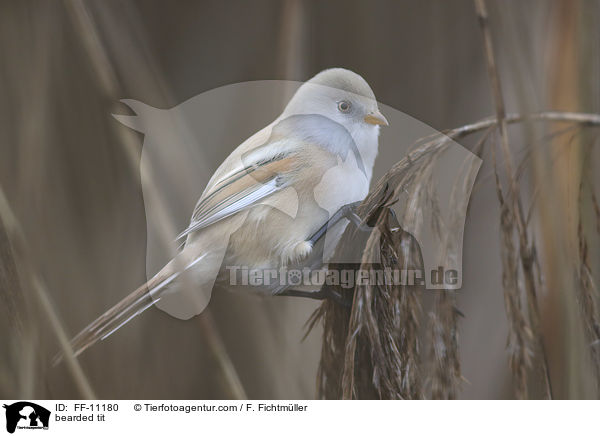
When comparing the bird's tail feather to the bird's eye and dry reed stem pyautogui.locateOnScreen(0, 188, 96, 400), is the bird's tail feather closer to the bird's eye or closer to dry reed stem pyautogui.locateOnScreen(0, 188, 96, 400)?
dry reed stem pyautogui.locateOnScreen(0, 188, 96, 400)

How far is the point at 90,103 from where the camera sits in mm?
1068

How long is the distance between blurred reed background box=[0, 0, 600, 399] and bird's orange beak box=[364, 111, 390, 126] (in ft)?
0.15

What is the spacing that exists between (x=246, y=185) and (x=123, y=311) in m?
0.35

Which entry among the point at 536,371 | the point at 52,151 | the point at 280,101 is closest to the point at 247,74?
the point at 280,101

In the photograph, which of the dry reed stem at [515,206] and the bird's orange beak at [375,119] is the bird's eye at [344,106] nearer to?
the bird's orange beak at [375,119]

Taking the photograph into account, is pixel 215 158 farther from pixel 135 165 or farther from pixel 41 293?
pixel 41 293

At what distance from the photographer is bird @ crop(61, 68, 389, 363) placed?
0.97 meters

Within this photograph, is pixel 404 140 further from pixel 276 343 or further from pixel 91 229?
pixel 91 229

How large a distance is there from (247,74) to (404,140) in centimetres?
34

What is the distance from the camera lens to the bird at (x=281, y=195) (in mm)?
968

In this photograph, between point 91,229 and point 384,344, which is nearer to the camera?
point 384,344

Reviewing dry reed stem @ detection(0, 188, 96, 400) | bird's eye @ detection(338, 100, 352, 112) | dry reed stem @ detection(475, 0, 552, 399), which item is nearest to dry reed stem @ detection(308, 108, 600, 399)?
dry reed stem @ detection(475, 0, 552, 399)
